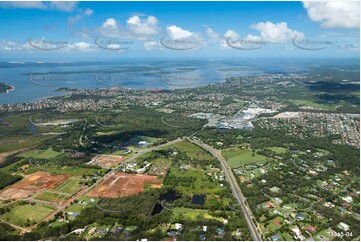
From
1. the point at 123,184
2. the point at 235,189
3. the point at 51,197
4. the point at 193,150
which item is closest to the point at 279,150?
the point at 193,150

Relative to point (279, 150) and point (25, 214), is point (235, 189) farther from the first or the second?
point (25, 214)

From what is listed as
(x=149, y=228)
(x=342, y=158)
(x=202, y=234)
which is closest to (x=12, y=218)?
(x=149, y=228)

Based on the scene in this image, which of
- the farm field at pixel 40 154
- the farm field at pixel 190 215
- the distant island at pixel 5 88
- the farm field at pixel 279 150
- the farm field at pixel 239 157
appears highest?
the distant island at pixel 5 88

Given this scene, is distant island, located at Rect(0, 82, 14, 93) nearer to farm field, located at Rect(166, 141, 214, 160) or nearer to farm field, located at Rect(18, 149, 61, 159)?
farm field, located at Rect(18, 149, 61, 159)

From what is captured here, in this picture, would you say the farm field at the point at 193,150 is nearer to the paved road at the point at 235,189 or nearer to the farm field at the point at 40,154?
the paved road at the point at 235,189

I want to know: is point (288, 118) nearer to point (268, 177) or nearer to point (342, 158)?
point (342, 158)

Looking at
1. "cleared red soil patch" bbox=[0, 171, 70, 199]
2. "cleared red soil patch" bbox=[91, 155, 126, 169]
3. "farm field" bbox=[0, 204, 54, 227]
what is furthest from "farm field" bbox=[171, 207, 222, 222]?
"cleared red soil patch" bbox=[0, 171, 70, 199]

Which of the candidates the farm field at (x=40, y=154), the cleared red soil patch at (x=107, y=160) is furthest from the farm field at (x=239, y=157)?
the farm field at (x=40, y=154)
